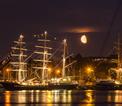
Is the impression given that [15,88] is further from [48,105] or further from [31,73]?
[48,105]

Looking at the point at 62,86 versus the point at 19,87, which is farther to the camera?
the point at 62,86

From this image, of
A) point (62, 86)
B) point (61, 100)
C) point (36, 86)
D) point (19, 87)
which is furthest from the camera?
point (36, 86)

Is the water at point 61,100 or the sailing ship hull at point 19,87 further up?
the sailing ship hull at point 19,87

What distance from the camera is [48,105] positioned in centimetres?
7438

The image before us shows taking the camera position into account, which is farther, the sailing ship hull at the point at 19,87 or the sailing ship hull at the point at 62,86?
the sailing ship hull at the point at 19,87

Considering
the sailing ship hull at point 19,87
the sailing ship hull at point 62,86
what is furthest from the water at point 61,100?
the sailing ship hull at point 19,87

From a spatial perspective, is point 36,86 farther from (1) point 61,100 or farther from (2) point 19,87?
(1) point 61,100

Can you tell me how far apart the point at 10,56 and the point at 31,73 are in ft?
44.8

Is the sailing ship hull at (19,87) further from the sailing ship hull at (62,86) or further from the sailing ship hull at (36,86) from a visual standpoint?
the sailing ship hull at (62,86)

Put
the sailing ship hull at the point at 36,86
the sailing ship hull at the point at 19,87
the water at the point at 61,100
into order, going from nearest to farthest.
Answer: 1. the water at the point at 61,100
2. the sailing ship hull at the point at 36,86
3. the sailing ship hull at the point at 19,87

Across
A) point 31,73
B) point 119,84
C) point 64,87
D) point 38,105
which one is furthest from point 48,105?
point 31,73

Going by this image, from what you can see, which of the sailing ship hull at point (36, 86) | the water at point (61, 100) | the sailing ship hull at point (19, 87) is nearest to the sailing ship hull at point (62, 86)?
the sailing ship hull at point (36, 86)

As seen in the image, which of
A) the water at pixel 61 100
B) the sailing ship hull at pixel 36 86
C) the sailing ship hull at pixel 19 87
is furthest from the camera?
the sailing ship hull at pixel 19 87

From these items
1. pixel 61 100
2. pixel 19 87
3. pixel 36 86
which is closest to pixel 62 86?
pixel 36 86
